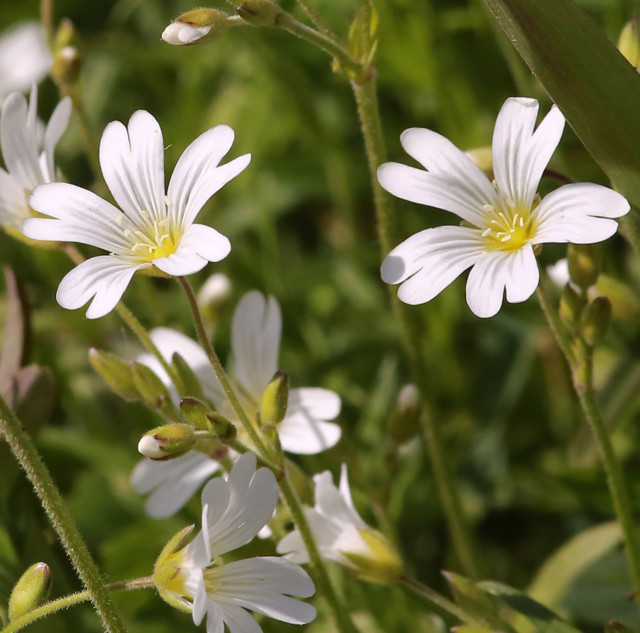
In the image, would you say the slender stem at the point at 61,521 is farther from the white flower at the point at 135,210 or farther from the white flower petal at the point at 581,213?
the white flower petal at the point at 581,213

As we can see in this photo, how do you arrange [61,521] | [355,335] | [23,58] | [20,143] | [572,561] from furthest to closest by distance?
[23,58] → [355,335] → [572,561] → [20,143] → [61,521]

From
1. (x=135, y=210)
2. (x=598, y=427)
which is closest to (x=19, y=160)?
(x=135, y=210)

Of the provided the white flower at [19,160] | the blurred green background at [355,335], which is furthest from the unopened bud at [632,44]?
the white flower at [19,160]

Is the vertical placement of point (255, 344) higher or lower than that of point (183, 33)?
lower

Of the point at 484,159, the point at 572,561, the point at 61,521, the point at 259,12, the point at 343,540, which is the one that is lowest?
the point at 572,561

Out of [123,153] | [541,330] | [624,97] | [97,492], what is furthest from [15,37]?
[624,97]

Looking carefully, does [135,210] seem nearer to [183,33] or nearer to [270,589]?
[183,33]

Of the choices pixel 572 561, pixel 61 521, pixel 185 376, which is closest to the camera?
pixel 61 521

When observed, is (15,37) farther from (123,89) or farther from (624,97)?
(624,97)
